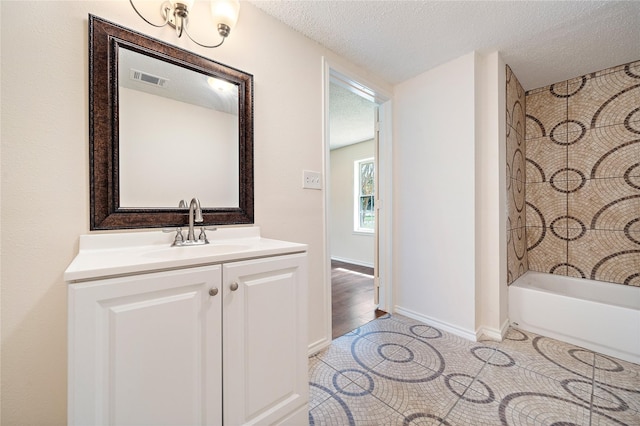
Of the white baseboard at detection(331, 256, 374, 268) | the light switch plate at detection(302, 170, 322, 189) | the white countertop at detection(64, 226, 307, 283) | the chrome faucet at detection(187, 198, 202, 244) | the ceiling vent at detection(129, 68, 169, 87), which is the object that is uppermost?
the ceiling vent at detection(129, 68, 169, 87)

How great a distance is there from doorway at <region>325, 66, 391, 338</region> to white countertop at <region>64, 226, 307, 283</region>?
786 millimetres

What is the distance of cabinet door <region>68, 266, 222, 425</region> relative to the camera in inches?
26.2

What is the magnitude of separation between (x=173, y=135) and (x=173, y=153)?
0.09 metres

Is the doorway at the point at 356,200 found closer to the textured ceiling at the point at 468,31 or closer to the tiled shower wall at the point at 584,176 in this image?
the textured ceiling at the point at 468,31

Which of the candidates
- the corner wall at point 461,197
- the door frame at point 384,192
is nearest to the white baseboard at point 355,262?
the door frame at point 384,192

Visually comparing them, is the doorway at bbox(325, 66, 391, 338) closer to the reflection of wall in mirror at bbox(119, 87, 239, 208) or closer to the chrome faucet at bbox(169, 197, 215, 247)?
the reflection of wall in mirror at bbox(119, 87, 239, 208)

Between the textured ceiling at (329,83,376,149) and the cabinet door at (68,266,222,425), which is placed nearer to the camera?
the cabinet door at (68,266,222,425)

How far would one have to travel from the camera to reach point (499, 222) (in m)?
1.94

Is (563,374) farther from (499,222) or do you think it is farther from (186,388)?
(186,388)

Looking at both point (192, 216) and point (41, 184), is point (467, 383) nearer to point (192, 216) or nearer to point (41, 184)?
point (192, 216)

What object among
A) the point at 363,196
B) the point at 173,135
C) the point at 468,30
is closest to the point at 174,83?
the point at 173,135

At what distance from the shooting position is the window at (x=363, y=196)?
4.86m

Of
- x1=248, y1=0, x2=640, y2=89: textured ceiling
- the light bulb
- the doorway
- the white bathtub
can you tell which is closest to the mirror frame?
the light bulb

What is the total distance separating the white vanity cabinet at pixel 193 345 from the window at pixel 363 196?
12.8ft
